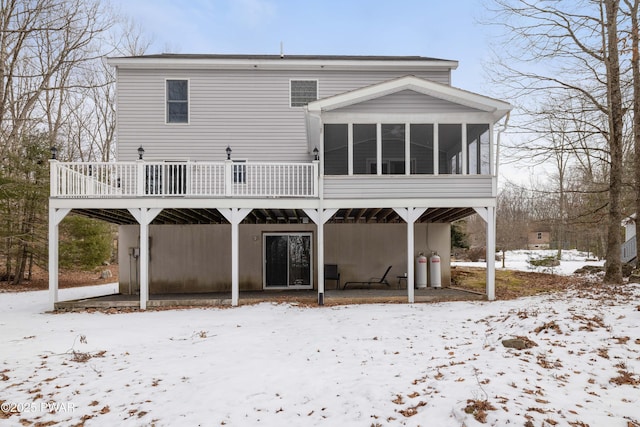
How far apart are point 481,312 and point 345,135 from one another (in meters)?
6.38

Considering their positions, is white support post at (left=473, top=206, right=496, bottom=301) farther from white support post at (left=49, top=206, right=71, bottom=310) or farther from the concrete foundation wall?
white support post at (left=49, top=206, right=71, bottom=310)

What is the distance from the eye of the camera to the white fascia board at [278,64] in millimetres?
13555

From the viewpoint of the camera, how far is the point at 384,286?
44.3ft

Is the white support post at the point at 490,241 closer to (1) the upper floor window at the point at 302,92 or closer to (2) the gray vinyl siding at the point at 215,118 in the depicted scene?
(2) the gray vinyl siding at the point at 215,118

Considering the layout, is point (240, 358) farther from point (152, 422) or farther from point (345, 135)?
point (345, 135)

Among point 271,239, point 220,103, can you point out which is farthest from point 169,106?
point 271,239

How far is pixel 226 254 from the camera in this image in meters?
13.6

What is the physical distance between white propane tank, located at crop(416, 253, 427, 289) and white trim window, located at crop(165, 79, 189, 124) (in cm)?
930

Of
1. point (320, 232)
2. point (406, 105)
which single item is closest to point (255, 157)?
point (320, 232)

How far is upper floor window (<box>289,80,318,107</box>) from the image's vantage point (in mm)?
14141

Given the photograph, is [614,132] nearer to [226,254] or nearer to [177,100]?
[226,254]

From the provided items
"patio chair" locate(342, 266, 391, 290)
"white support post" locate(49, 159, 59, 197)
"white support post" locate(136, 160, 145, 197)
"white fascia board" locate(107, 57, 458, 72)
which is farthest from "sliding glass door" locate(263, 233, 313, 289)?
"white support post" locate(49, 159, 59, 197)

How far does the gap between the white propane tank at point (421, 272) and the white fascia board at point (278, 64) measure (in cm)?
669

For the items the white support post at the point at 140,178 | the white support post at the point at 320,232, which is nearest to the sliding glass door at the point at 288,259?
the white support post at the point at 320,232
